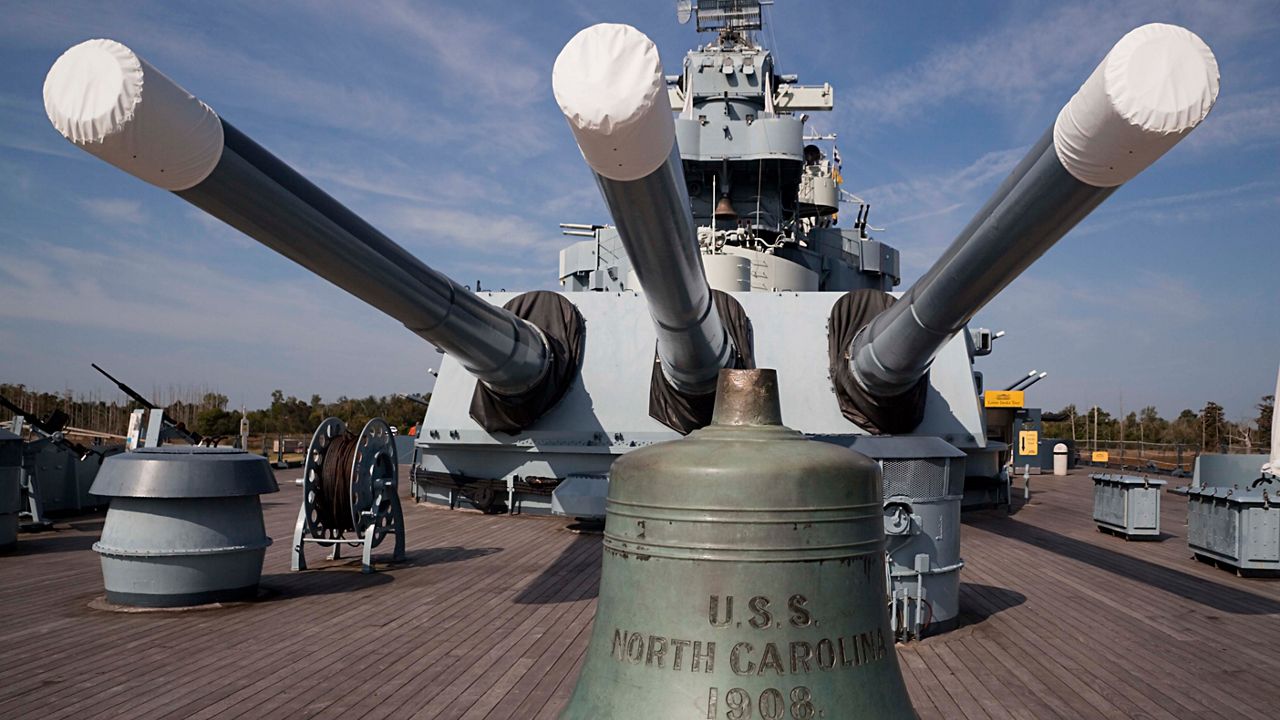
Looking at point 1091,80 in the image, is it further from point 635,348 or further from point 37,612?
point 635,348

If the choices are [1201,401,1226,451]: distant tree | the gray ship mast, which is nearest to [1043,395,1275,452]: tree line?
[1201,401,1226,451]: distant tree

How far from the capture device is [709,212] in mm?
12703

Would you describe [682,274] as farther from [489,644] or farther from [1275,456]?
[1275,456]

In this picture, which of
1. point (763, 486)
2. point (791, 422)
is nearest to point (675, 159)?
point (763, 486)

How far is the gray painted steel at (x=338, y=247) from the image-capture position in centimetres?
356

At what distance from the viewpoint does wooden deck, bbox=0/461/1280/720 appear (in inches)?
141

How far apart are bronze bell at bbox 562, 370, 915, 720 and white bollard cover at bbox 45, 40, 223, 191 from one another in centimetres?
192

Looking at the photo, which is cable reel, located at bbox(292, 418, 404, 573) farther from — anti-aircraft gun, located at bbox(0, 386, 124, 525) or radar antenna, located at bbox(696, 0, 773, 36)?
radar antenna, located at bbox(696, 0, 773, 36)

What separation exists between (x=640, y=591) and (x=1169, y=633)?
430 centimetres

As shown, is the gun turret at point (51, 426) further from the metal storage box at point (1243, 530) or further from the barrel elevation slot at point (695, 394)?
the metal storage box at point (1243, 530)

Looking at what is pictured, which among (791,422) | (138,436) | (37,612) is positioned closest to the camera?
(37,612)

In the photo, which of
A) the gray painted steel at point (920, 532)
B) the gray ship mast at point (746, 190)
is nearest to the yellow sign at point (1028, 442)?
the gray ship mast at point (746, 190)

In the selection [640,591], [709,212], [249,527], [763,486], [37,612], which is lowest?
[37,612]

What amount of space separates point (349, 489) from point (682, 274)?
3183 millimetres
